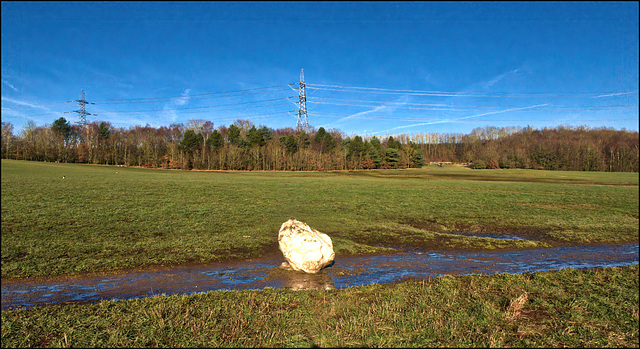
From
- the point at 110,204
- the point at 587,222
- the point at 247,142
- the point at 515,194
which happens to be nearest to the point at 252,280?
the point at 110,204

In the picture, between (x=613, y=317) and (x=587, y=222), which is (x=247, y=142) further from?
(x=613, y=317)

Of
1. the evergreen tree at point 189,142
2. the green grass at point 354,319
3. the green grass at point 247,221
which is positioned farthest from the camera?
the evergreen tree at point 189,142

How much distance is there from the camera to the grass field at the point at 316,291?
5.32 m

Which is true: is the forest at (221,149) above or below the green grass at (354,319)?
above

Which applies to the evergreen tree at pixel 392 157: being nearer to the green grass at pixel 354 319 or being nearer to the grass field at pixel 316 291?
the grass field at pixel 316 291

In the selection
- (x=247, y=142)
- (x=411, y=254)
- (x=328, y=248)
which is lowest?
(x=411, y=254)

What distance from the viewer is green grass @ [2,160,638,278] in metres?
11.3

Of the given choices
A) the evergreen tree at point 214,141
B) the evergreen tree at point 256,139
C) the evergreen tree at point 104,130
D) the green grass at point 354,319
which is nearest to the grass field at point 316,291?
the green grass at point 354,319

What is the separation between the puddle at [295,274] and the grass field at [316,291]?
0.83 metres

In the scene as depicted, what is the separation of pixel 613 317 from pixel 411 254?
6.45 m

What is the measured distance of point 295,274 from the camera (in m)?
9.19

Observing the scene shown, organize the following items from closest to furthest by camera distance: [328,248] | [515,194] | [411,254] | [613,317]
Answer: [613,317]
[328,248]
[411,254]
[515,194]

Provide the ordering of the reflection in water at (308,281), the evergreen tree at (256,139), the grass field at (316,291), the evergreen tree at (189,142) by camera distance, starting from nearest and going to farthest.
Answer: the grass field at (316,291) < the reflection in water at (308,281) < the evergreen tree at (189,142) < the evergreen tree at (256,139)

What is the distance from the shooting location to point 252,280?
8883mm
